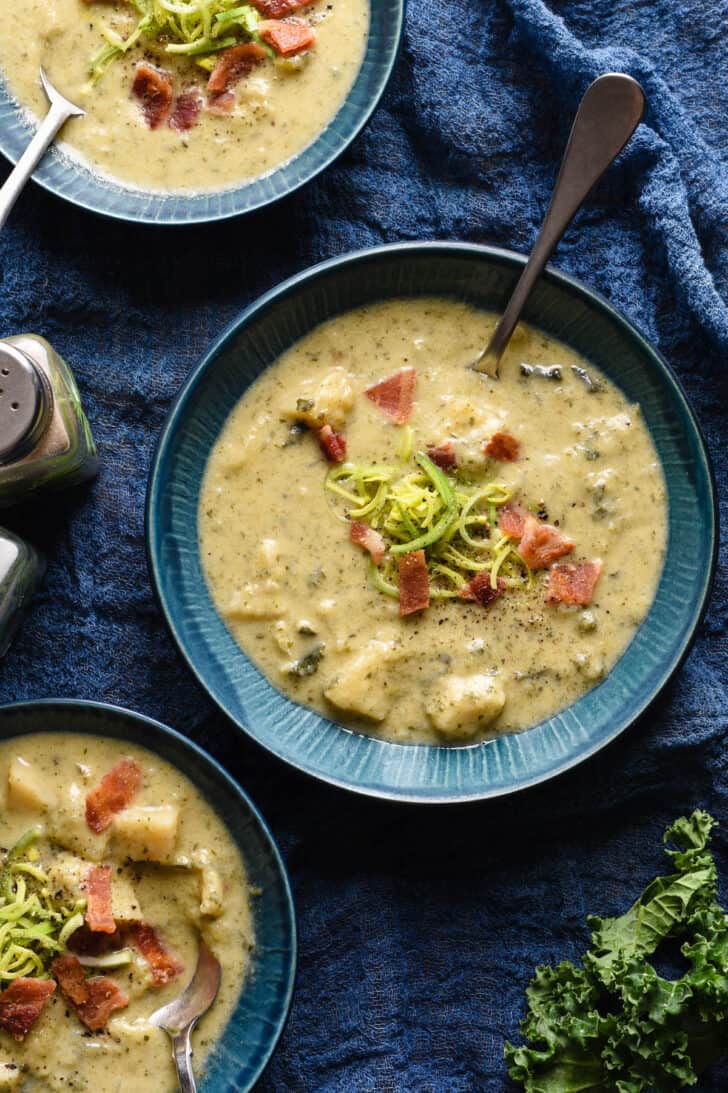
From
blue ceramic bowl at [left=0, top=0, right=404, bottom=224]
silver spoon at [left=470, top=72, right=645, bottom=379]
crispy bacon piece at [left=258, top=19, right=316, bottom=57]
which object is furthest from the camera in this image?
crispy bacon piece at [left=258, top=19, right=316, bottom=57]

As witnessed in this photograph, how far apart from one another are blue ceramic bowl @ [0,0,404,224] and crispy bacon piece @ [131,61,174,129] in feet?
0.84

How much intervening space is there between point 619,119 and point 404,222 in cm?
90

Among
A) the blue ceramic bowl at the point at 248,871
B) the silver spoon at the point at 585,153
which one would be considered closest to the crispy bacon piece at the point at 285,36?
the silver spoon at the point at 585,153

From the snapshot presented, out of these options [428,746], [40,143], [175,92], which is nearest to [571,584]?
[428,746]

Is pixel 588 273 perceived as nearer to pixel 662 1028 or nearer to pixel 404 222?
pixel 404 222

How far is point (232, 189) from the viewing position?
4.44m

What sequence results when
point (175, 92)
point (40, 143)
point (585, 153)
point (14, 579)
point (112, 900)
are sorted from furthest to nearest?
point (175, 92) → point (40, 143) → point (14, 579) → point (112, 900) → point (585, 153)

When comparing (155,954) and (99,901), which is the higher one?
(99,901)

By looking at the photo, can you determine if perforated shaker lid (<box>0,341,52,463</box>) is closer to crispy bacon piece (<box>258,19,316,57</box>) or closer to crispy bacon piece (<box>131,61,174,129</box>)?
crispy bacon piece (<box>131,61,174,129</box>)

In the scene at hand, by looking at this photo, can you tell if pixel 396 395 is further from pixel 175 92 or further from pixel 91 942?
pixel 91 942

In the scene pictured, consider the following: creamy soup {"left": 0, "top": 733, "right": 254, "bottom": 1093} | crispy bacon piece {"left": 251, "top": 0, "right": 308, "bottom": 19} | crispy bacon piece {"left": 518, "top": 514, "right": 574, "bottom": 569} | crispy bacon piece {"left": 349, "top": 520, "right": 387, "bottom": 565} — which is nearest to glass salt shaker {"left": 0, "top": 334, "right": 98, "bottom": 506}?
creamy soup {"left": 0, "top": 733, "right": 254, "bottom": 1093}

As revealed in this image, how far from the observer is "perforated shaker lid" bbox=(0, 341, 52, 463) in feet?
13.2

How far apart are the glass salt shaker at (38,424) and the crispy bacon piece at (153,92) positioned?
0.85 metres

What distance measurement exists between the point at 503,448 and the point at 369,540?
503 mm
